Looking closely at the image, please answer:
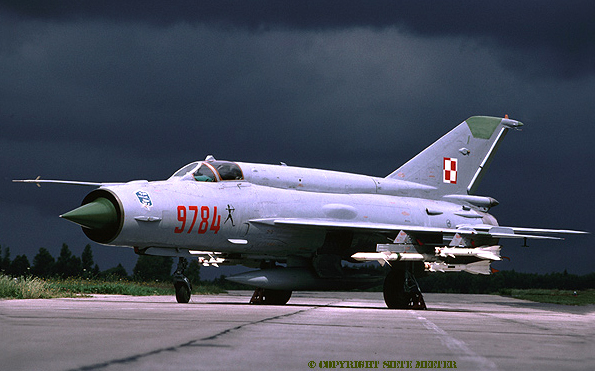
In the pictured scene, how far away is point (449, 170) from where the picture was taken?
23375mm

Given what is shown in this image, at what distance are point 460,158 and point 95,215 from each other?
42.7 ft

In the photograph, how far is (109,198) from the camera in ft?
51.2

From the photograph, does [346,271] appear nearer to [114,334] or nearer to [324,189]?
[324,189]

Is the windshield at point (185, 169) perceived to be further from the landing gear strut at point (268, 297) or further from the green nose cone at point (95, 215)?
the landing gear strut at point (268, 297)

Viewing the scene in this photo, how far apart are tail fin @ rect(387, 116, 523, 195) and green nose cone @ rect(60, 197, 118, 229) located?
398 inches

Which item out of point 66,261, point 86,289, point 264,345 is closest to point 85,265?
point 66,261

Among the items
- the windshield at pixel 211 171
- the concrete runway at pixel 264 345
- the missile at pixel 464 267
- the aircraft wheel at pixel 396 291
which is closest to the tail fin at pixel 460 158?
the aircraft wheel at pixel 396 291

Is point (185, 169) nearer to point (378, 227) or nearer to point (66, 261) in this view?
point (378, 227)

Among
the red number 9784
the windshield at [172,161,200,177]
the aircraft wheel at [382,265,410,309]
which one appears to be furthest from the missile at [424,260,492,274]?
the windshield at [172,161,200,177]

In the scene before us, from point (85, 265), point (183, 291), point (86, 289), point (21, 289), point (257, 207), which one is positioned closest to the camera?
point (183, 291)

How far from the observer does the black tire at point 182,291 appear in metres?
16.9

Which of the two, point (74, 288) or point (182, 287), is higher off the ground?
point (182, 287)

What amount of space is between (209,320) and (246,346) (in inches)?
134

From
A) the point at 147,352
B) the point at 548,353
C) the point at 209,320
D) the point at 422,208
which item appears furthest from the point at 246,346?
the point at 422,208
